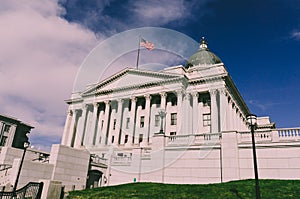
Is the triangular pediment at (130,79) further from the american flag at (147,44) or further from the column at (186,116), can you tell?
the american flag at (147,44)

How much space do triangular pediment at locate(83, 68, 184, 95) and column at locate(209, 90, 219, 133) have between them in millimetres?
6547

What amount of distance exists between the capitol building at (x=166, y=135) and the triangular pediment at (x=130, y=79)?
0.20 meters

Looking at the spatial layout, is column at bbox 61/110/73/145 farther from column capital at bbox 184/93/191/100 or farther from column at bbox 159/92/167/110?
column capital at bbox 184/93/191/100

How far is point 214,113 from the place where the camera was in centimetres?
4306

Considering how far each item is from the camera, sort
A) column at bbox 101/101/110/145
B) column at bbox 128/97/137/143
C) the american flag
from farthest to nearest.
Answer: column at bbox 101/101/110/145
column at bbox 128/97/137/143
the american flag

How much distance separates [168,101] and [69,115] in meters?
27.6

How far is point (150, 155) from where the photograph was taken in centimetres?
2572

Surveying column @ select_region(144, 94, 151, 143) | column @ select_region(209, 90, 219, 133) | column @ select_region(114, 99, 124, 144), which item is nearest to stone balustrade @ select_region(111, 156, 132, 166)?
column @ select_region(144, 94, 151, 143)

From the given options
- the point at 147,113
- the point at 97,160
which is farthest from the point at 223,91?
the point at 97,160

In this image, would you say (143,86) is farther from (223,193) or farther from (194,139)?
(223,193)

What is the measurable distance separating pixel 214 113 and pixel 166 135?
14516 millimetres

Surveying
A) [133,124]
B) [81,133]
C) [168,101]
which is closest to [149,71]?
[168,101]

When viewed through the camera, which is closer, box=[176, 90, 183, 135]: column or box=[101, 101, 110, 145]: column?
box=[176, 90, 183, 135]: column

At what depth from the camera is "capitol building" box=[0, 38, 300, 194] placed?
Answer: 2178cm
